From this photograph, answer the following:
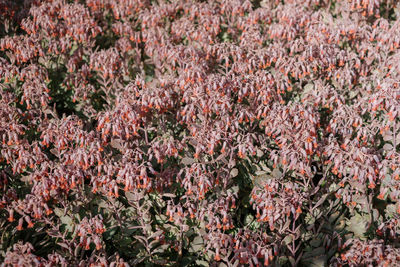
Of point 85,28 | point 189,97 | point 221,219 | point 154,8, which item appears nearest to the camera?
point 221,219

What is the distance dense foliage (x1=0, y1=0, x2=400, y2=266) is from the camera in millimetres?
3879

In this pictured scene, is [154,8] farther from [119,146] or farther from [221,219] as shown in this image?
[221,219]

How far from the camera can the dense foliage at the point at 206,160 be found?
12.7ft

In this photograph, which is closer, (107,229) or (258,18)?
(107,229)

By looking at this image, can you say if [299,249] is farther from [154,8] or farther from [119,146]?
[154,8]

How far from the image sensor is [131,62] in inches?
251

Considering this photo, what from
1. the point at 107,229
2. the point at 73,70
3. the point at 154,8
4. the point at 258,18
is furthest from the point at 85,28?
the point at 107,229

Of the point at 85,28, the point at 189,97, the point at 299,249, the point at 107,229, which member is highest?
the point at 85,28

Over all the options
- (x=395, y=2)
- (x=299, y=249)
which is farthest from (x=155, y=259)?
(x=395, y=2)

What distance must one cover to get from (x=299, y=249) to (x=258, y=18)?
11.8ft

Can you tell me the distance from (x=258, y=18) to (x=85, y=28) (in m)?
2.70

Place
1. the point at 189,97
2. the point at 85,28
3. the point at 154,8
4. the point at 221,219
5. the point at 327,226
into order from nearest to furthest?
the point at 221,219 < the point at 327,226 < the point at 189,97 < the point at 85,28 < the point at 154,8

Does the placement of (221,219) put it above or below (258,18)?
below

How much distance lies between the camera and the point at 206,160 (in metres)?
4.64
